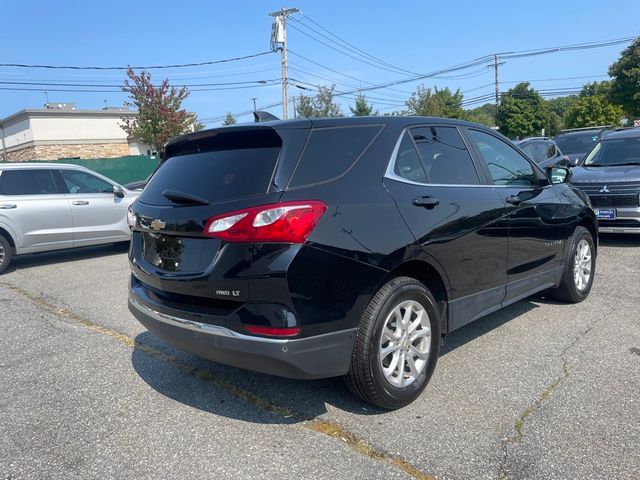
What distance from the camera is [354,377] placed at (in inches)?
121

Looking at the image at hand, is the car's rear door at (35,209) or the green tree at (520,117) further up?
the green tree at (520,117)

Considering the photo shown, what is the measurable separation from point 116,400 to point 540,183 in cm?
407

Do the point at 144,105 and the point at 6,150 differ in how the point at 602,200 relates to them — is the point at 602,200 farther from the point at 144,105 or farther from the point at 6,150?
the point at 6,150

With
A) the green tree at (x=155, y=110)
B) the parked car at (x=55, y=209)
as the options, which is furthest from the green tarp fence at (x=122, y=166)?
the parked car at (x=55, y=209)

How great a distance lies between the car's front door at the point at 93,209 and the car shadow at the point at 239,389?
528 centimetres

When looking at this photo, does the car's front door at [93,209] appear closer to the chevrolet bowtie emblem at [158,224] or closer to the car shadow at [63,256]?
the car shadow at [63,256]

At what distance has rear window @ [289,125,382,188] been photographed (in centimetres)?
297

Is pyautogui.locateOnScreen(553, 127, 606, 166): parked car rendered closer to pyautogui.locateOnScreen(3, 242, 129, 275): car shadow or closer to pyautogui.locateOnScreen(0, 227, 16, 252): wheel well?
pyautogui.locateOnScreen(3, 242, 129, 275): car shadow

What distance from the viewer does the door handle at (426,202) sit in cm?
342

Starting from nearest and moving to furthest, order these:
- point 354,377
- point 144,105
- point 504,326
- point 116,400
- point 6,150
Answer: point 354,377
point 116,400
point 504,326
point 144,105
point 6,150

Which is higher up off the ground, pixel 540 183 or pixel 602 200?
pixel 540 183

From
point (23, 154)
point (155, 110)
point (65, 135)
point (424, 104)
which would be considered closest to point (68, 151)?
point (65, 135)

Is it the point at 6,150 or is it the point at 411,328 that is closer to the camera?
the point at 411,328

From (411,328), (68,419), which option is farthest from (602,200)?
(68,419)
